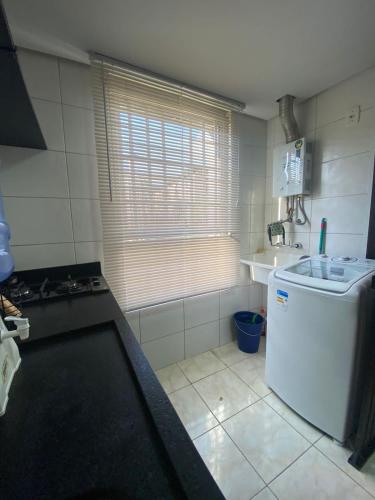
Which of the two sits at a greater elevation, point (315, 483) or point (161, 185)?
point (161, 185)

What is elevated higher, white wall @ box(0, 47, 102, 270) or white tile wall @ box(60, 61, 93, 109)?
white tile wall @ box(60, 61, 93, 109)

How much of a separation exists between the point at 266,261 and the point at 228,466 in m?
1.40

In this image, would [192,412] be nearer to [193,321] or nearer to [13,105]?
[193,321]

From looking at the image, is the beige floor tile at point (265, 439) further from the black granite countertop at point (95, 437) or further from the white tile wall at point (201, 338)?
the black granite countertop at point (95, 437)

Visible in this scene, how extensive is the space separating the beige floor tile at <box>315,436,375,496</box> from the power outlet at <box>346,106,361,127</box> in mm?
2044

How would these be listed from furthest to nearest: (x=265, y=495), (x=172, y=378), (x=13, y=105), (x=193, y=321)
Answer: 1. (x=193, y=321)
2. (x=172, y=378)
3. (x=265, y=495)
4. (x=13, y=105)

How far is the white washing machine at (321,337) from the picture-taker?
3.43 feet

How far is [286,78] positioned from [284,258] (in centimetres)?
139

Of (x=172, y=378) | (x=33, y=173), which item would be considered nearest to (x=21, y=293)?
(x=33, y=173)

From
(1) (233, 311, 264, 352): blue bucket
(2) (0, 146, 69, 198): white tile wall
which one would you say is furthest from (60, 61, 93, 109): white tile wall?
(1) (233, 311, 264, 352): blue bucket

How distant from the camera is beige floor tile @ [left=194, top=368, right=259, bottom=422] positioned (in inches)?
55.4

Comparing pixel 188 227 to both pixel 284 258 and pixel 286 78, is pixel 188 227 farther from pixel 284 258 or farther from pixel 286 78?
pixel 286 78

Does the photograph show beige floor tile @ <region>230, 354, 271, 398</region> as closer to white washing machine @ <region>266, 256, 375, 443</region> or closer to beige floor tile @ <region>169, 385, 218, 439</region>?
white washing machine @ <region>266, 256, 375, 443</region>

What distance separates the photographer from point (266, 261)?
191 cm
